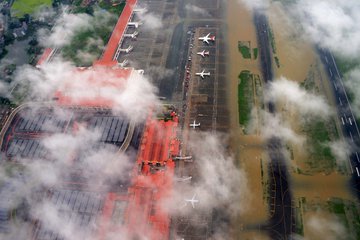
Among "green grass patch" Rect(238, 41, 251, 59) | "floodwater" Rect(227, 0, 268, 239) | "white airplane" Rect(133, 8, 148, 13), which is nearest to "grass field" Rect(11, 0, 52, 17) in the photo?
"white airplane" Rect(133, 8, 148, 13)

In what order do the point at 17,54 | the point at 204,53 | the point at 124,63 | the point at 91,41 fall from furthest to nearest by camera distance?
the point at 91,41 → the point at 17,54 → the point at 124,63 → the point at 204,53

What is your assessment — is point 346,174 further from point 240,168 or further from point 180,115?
point 180,115

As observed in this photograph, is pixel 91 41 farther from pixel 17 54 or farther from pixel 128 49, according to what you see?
pixel 17 54

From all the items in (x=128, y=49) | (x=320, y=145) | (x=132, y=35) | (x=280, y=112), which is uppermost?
(x=132, y=35)

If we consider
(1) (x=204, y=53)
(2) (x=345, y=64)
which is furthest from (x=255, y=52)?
(2) (x=345, y=64)

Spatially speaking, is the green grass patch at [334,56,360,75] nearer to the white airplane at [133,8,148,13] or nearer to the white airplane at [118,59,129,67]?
the white airplane at [118,59,129,67]

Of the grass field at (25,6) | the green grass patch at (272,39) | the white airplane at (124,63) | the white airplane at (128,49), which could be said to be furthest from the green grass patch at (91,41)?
the green grass patch at (272,39)
